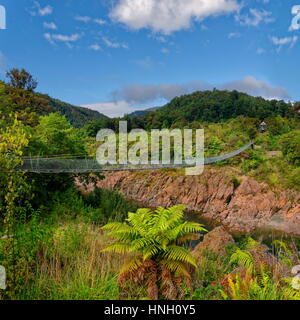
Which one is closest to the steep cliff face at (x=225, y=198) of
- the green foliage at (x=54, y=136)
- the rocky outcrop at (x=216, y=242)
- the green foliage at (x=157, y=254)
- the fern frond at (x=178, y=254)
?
the green foliage at (x=54, y=136)

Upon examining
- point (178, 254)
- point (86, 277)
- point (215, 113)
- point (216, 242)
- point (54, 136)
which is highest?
point (215, 113)

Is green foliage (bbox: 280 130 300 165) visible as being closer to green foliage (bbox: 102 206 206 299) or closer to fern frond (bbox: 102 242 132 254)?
green foliage (bbox: 102 206 206 299)

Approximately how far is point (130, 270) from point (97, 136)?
21513 mm

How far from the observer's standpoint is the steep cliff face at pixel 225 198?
1002 centimetres

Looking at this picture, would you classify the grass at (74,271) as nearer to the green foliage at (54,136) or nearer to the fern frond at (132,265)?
the fern frond at (132,265)

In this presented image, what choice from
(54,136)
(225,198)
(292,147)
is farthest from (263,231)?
(54,136)

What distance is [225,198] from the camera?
11.4 meters

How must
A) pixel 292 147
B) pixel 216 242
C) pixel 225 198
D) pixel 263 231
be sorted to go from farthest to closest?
pixel 292 147
pixel 225 198
pixel 263 231
pixel 216 242

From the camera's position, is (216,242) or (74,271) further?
(216,242)

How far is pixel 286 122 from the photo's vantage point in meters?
17.8

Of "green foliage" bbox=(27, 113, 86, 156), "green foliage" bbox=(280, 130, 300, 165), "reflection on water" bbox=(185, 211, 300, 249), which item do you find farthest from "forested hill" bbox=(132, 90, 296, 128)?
"green foliage" bbox=(27, 113, 86, 156)

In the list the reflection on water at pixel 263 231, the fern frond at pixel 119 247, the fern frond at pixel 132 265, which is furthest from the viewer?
the reflection on water at pixel 263 231

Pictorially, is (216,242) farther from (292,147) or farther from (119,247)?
(292,147)

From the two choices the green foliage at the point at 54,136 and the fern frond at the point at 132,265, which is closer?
the fern frond at the point at 132,265
